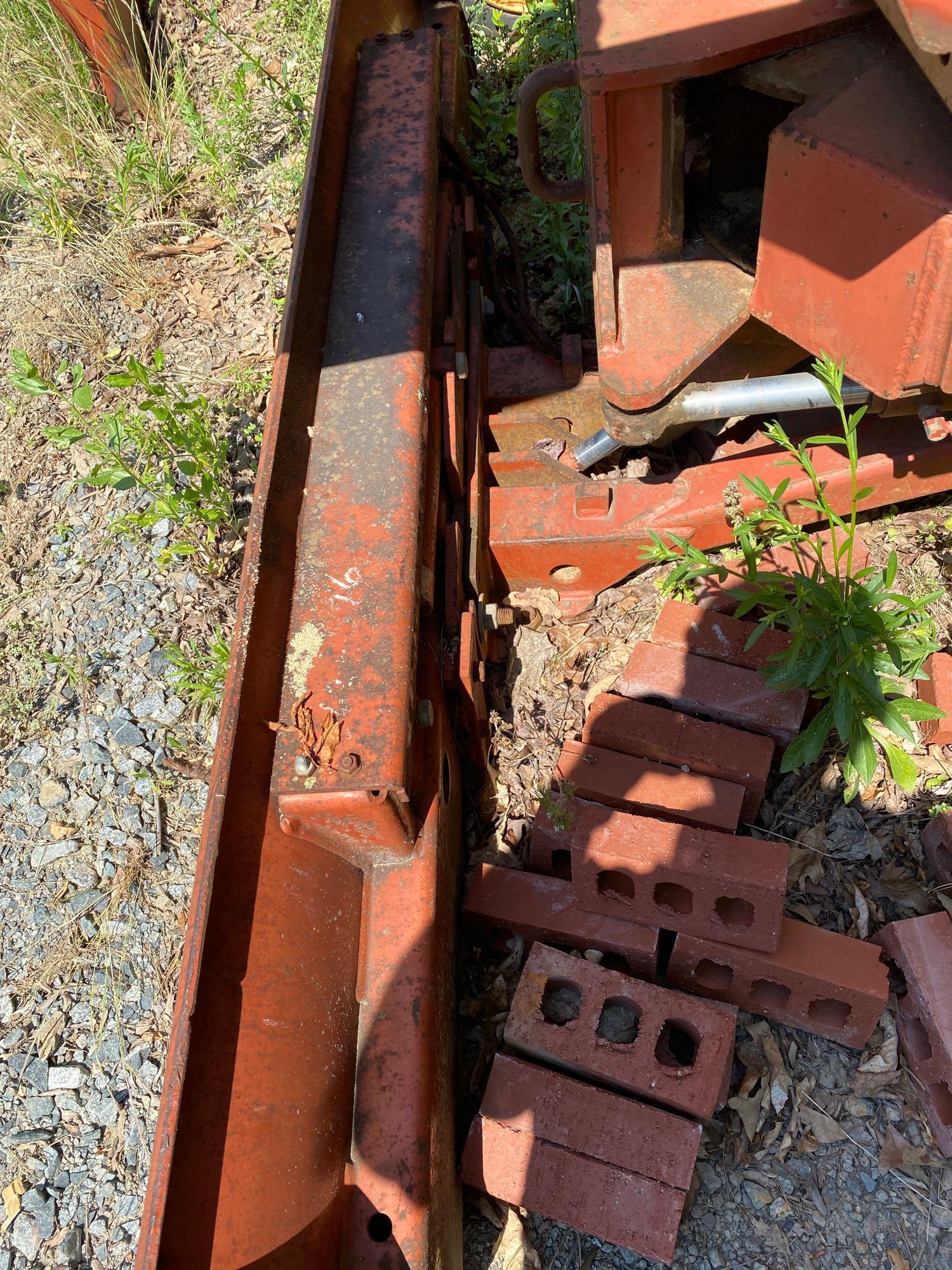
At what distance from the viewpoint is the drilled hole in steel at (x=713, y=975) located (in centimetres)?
223

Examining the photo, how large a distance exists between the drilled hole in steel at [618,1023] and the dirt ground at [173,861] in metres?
0.28

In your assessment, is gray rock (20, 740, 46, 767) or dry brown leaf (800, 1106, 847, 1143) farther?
gray rock (20, 740, 46, 767)

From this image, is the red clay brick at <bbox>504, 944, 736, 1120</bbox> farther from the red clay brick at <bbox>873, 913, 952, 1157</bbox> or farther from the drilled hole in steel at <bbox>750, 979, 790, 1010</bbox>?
the red clay brick at <bbox>873, 913, 952, 1157</bbox>

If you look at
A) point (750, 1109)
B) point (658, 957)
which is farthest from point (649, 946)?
point (750, 1109)

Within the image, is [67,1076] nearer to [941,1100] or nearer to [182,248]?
[941,1100]

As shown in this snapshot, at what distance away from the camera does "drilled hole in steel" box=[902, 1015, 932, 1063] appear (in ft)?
6.95

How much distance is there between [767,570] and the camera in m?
2.71

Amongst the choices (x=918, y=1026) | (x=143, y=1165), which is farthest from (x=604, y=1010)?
(x=143, y=1165)

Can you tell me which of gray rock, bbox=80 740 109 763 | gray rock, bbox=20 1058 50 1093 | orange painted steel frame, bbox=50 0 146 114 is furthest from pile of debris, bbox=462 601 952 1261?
orange painted steel frame, bbox=50 0 146 114

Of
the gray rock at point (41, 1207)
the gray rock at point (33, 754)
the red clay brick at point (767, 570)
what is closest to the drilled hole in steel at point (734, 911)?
the red clay brick at point (767, 570)

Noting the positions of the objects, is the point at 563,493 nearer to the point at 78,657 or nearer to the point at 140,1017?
the point at 78,657

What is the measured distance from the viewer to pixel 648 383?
93.3 inches

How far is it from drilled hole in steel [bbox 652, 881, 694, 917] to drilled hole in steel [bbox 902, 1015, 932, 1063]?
2.03ft

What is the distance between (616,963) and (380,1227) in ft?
2.84
